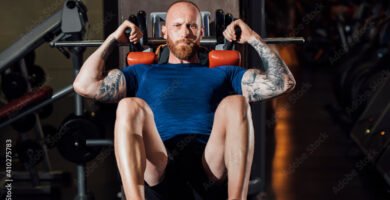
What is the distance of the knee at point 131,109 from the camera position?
2.38 meters

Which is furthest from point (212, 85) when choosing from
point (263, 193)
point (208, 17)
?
point (263, 193)

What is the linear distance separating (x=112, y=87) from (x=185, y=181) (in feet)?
1.41

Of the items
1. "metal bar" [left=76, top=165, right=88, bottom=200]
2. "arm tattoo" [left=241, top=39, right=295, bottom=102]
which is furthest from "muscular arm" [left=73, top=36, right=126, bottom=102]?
"metal bar" [left=76, top=165, right=88, bottom=200]

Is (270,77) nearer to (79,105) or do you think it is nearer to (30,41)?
(79,105)

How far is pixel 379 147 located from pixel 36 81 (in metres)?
2.10

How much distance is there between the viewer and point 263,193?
392cm

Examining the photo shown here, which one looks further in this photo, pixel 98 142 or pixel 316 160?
pixel 316 160

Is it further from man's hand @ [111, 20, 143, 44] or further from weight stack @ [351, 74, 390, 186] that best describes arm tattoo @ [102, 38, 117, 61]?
weight stack @ [351, 74, 390, 186]

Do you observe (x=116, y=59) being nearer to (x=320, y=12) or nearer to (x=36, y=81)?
(x=36, y=81)

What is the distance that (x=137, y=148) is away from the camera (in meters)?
2.36

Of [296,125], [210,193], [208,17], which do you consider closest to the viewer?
[210,193]

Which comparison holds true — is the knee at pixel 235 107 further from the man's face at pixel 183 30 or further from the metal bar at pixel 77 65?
the metal bar at pixel 77 65

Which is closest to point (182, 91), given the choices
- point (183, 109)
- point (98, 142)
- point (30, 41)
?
point (183, 109)

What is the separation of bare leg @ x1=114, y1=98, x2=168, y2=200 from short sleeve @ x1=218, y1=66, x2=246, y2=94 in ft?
1.25
